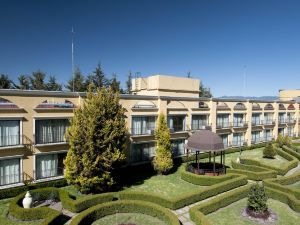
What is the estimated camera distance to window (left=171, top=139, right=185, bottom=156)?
38400 mm

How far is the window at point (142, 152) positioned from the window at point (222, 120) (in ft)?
55.1

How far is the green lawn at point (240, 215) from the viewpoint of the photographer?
20469 mm

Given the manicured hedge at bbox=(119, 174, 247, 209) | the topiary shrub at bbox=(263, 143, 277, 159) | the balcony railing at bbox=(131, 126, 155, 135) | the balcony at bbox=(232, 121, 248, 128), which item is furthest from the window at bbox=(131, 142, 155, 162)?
the balcony at bbox=(232, 121, 248, 128)

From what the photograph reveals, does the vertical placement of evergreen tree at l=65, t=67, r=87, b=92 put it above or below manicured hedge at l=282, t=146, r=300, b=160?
above

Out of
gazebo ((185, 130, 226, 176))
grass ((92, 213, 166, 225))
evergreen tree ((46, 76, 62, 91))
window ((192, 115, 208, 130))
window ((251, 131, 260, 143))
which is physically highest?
evergreen tree ((46, 76, 62, 91))

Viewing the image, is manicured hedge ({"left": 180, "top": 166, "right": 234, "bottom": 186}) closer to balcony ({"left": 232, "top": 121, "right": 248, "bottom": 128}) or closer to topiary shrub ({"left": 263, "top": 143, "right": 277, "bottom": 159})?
topiary shrub ({"left": 263, "top": 143, "right": 277, "bottom": 159})

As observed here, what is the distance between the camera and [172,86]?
1785 inches

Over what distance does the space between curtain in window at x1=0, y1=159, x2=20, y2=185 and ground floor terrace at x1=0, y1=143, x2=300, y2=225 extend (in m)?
1.08

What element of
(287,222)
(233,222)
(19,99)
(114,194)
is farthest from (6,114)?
(287,222)

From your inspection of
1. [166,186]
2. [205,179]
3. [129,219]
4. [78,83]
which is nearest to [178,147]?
[205,179]

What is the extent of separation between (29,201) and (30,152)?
242 inches

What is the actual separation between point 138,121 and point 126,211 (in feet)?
47.4

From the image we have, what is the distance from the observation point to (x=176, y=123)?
127 ft

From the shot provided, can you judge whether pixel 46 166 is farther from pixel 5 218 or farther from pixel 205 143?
pixel 205 143
